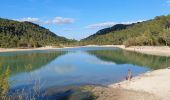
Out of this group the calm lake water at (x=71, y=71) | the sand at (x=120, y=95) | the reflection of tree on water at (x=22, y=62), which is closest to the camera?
the sand at (x=120, y=95)

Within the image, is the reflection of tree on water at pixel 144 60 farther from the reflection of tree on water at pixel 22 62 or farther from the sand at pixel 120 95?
the sand at pixel 120 95

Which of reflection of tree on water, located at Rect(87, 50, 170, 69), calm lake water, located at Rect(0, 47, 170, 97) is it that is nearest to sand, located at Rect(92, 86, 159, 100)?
calm lake water, located at Rect(0, 47, 170, 97)

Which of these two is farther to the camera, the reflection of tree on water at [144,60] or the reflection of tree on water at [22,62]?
the reflection of tree on water at [144,60]

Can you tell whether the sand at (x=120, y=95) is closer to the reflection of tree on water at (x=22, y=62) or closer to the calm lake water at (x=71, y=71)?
the calm lake water at (x=71, y=71)

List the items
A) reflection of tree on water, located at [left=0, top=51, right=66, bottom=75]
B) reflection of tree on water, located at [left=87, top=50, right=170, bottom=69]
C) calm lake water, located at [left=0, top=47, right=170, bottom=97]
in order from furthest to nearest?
reflection of tree on water, located at [left=87, top=50, right=170, bottom=69] → reflection of tree on water, located at [left=0, top=51, right=66, bottom=75] → calm lake water, located at [left=0, top=47, right=170, bottom=97]

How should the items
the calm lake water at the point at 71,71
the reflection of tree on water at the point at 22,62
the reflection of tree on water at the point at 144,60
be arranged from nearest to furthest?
the calm lake water at the point at 71,71 < the reflection of tree on water at the point at 22,62 < the reflection of tree on water at the point at 144,60

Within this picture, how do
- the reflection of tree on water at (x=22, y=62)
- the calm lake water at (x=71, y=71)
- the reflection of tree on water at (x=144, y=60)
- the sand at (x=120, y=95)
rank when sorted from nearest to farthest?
the sand at (x=120, y=95) → the calm lake water at (x=71, y=71) → the reflection of tree on water at (x=22, y=62) → the reflection of tree on water at (x=144, y=60)

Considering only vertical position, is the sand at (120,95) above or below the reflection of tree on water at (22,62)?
above

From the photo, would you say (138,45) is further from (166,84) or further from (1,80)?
(1,80)

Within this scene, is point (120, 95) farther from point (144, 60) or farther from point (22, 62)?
point (144, 60)

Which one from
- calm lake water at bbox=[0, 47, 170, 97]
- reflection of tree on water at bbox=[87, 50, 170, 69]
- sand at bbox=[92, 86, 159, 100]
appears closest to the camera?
sand at bbox=[92, 86, 159, 100]

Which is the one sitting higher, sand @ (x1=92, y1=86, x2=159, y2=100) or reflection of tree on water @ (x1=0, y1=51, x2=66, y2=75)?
sand @ (x1=92, y1=86, x2=159, y2=100)

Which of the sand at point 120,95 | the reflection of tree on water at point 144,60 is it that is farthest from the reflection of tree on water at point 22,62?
the reflection of tree on water at point 144,60

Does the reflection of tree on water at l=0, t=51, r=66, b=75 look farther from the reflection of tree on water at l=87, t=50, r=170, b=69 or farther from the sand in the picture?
the reflection of tree on water at l=87, t=50, r=170, b=69
